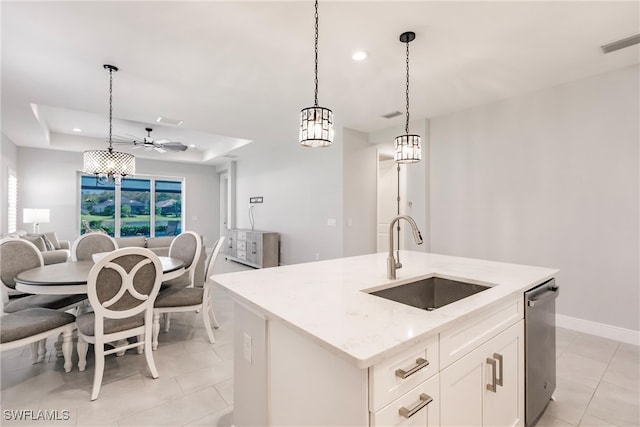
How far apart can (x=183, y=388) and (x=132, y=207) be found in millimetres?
7536

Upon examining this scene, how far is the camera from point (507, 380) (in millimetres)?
1436

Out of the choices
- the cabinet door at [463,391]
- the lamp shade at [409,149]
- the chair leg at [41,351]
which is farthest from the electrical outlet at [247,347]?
the chair leg at [41,351]

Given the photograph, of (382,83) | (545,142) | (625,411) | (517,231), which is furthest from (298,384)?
(545,142)

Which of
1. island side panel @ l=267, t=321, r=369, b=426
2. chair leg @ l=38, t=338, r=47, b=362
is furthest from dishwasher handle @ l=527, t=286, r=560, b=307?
chair leg @ l=38, t=338, r=47, b=362

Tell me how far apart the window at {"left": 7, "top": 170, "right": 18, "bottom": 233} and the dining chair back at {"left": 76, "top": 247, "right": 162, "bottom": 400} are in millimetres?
5319

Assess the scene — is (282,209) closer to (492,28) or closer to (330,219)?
(330,219)

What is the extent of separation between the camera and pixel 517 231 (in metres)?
3.55

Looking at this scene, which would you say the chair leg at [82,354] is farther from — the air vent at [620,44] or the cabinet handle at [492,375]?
the air vent at [620,44]

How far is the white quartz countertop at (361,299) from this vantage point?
905 mm

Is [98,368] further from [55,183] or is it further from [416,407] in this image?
[55,183]

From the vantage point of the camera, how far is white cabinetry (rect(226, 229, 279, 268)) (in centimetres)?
623

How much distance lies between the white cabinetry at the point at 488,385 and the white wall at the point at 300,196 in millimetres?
3570

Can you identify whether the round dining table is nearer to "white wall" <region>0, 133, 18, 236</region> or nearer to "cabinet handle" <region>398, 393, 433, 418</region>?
"cabinet handle" <region>398, 393, 433, 418</region>

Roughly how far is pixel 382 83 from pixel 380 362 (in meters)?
3.08
